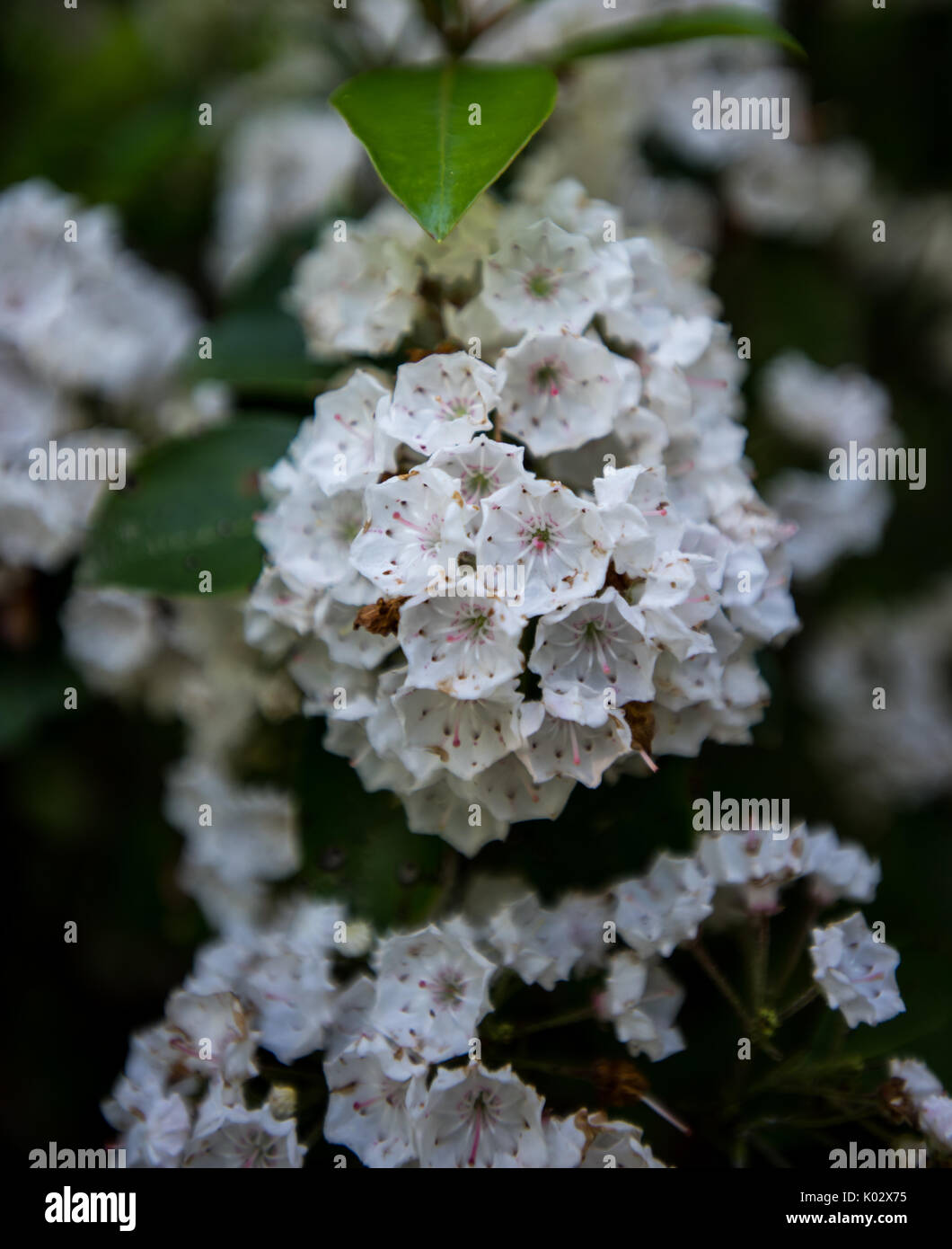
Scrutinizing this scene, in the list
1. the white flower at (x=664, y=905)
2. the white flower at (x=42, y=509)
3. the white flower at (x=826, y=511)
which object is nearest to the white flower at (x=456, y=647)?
the white flower at (x=664, y=905)

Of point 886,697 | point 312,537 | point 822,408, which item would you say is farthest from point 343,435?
point 886,697

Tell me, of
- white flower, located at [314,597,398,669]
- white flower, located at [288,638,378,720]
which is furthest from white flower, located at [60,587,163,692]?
white flower, located at [314,597,398,669]

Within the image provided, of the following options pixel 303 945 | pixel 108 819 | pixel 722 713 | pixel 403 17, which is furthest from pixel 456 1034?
pixel 403 17

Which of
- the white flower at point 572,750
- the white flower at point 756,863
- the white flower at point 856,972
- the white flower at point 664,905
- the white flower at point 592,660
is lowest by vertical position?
the white flower at point 856,972

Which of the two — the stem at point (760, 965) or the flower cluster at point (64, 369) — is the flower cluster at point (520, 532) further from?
the flower cluster at point (64, 369)

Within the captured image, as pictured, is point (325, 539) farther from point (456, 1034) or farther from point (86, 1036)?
point (86, 1036)

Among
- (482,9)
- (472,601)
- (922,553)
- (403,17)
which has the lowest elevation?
(472,601)
